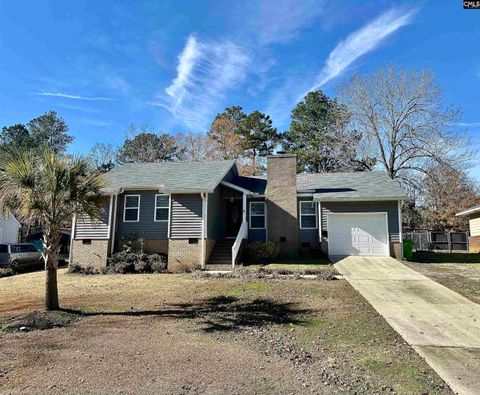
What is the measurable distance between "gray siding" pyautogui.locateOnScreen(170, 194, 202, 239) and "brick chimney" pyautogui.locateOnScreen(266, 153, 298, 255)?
4164 millimetres

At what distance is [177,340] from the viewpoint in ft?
20.1

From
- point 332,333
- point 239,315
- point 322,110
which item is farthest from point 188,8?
point 322,110

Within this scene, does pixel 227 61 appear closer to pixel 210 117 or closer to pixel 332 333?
pixel 332 333

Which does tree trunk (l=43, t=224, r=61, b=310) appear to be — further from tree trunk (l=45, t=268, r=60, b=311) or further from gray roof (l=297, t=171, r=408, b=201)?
gray roof (l=297, t=171, r=408, b=201)

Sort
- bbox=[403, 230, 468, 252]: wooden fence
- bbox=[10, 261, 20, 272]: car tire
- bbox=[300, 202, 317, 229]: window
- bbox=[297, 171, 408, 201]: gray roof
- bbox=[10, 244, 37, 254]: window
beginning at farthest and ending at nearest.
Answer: bbox=[403, 230, 468, 252]: wooden fence < bbox=[10, 244, 37, 254]: window < bbox=[10, 261, 20, 272]: car tire < bbox=[300, 202, 317, 229]: window < bbox=[297, 171, 408, 201]: gray roof

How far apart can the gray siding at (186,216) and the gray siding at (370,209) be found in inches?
252

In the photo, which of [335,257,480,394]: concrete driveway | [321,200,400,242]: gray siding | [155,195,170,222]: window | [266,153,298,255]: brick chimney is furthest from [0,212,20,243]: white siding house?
[335,257,480,394]: concrete driveway

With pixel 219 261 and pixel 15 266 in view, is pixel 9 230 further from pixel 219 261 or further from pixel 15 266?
pixel 219 261

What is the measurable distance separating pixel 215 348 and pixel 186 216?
11198mm

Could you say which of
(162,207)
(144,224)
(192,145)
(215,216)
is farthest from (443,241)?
(192,145)

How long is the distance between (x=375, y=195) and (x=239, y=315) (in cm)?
1218

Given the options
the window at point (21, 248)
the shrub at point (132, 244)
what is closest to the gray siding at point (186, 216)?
the shrub at point (132, 244)

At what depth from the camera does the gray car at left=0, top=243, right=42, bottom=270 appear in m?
19.4

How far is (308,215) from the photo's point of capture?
19.0 meters
